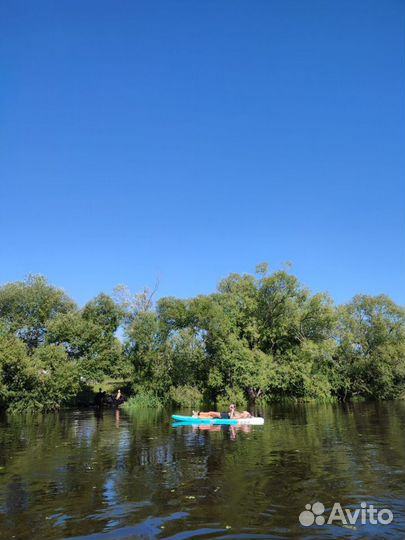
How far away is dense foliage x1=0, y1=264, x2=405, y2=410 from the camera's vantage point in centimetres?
5244

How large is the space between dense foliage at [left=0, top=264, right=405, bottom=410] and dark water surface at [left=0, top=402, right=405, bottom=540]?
2654 centimetres

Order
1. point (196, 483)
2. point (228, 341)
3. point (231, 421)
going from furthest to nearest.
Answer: point (228, 341)
point (231, 421)
point (196, 483)

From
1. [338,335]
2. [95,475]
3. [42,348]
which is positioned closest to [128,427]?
[95,475]

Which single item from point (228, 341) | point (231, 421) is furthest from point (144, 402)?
point (231, 421)

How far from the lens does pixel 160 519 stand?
1052 centimetres

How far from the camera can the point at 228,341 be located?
5272cm

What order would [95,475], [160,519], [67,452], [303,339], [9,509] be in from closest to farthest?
[160,519], [9,509], [95,475], [67,452], [303,339]

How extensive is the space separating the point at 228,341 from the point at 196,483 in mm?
38936

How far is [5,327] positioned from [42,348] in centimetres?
624

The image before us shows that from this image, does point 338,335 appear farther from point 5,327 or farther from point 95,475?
point 95,475

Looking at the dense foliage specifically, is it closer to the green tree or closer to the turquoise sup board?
the green tree

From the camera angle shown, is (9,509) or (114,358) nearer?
(9,509)

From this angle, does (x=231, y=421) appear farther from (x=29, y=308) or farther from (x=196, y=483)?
(x=29, y=308)

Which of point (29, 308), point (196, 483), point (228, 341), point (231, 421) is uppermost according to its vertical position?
point (29, 308)
